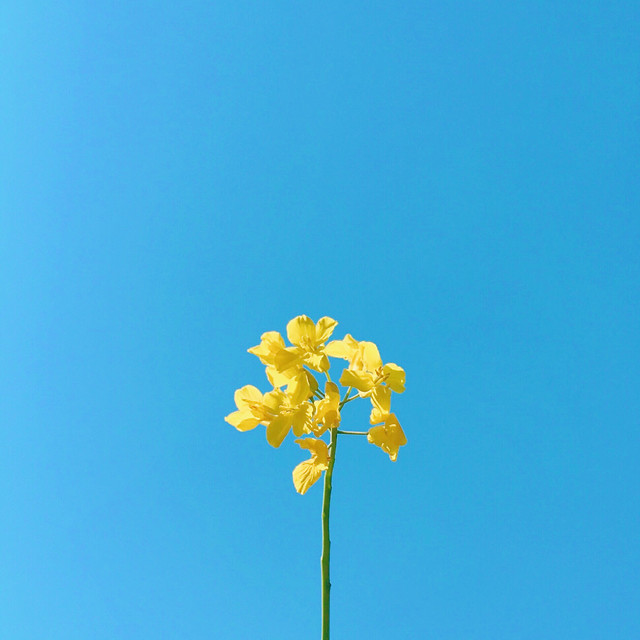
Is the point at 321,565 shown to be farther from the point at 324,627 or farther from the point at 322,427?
the point at 322,427

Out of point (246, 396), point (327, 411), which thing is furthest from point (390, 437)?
point (246, 396)

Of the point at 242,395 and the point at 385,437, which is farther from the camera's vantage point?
the point at 242,395

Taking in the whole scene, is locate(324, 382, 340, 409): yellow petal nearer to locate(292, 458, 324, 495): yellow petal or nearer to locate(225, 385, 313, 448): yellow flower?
locate(225, 385, 313, 448): yellow flower

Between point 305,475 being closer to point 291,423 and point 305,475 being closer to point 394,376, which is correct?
point 291,423

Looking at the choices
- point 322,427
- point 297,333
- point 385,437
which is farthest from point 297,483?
point 297,333

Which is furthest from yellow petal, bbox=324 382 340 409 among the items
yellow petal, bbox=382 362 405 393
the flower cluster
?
yellow petal, bbox=382 362 405 393
